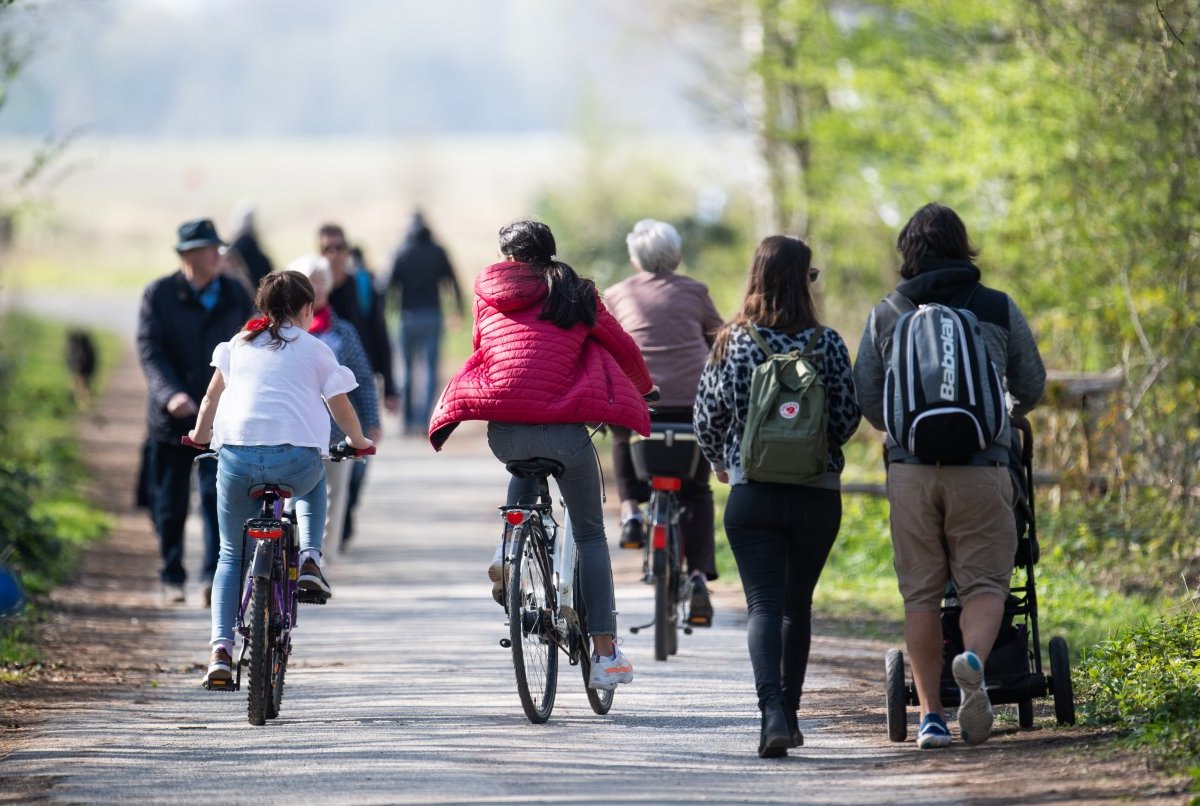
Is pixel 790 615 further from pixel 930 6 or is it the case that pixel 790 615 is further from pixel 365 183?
pixel 365 183

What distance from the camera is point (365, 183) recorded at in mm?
128875

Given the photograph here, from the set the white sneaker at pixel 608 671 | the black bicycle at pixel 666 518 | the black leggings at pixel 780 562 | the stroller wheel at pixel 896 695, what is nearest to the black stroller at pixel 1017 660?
the stroller wheel at pixel 896 695

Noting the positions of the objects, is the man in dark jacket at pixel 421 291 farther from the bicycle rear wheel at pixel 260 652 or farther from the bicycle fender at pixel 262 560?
the bicycle rear wheel at pixel 260 652

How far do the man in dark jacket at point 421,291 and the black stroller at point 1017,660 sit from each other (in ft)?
40.2

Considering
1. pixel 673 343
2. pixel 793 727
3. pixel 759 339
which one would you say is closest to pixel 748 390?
pixel 759 339

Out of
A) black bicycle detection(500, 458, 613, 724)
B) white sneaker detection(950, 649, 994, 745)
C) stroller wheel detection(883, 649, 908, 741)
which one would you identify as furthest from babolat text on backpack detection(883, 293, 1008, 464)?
black bicycle detection(500, 458, 613, 724)

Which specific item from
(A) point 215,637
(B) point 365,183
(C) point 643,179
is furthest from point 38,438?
(B) point 365,183

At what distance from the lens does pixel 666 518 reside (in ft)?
30.9

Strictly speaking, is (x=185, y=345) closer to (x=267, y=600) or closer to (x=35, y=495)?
(x=267, y=600)

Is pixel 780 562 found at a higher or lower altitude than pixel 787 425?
lower

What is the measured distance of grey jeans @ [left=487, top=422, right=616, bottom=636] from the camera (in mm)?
7500

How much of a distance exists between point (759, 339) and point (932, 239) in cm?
73

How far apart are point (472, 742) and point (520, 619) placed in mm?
502

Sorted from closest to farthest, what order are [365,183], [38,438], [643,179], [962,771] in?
1. [962,771]
2. [38,438]
3. [643,179]
4. [365,183]
